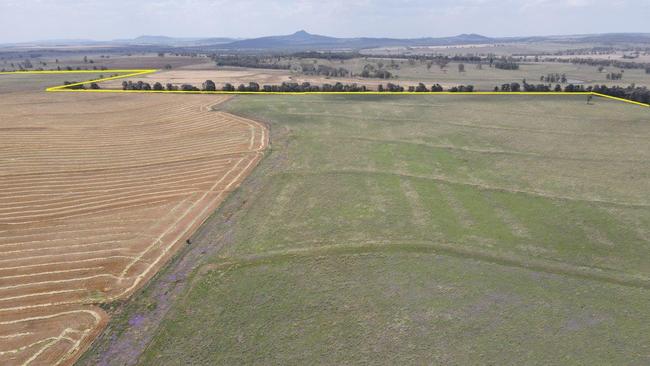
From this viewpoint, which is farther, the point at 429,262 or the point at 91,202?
the point at 91,202

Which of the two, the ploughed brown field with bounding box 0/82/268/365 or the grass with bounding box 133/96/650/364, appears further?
the ploughed brown field with bounding box 0/82/268/365

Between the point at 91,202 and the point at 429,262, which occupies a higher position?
the point at 91,202

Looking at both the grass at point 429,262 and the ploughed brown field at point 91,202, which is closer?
the grass at point 429,262

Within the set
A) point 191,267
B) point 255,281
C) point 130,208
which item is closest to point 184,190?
point 130,208

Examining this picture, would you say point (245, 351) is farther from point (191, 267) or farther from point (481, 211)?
point (481, 211)
